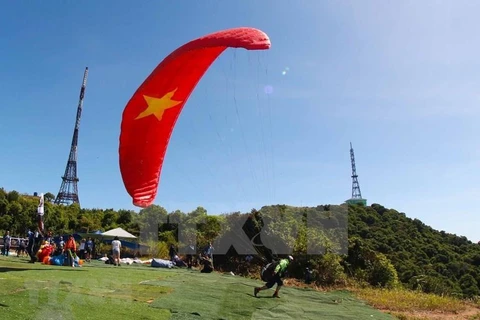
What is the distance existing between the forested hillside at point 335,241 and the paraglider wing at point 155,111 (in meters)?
6.37

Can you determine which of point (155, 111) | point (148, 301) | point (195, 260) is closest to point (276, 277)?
point (148, 301)

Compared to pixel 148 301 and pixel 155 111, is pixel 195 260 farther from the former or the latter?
pixel 148 301

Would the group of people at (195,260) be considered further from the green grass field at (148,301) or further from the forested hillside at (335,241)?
the green grass field at (148,301)

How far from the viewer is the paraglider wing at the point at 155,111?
9062 millimetres

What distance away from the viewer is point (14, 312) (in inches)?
214

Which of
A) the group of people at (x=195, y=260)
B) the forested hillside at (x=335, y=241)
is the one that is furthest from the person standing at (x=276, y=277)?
the group of people at (x=195, y=260)

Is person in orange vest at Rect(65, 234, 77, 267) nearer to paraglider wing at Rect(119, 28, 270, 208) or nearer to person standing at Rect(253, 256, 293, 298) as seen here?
paraglider wing at Rect(119, 28, 270, 208)

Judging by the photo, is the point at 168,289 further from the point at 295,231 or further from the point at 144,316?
the point at 295,231

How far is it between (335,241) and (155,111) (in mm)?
11855

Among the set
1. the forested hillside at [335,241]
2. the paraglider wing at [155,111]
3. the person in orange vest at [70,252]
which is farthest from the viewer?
the forested hillside at [335,241]

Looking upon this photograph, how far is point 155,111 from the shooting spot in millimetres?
9453

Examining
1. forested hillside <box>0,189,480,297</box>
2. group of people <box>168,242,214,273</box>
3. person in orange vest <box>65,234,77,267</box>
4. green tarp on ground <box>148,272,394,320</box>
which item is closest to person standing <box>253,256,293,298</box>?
green tarp on ground <box>148,272,394,320</box>

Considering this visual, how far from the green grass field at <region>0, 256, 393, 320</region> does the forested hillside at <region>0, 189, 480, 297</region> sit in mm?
3694

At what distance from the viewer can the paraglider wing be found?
9062 mm
